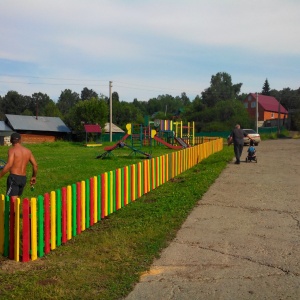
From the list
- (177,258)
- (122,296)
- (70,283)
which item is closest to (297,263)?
(177,258)

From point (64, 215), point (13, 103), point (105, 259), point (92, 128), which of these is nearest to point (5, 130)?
point (92, 128)

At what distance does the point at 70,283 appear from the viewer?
177 inches

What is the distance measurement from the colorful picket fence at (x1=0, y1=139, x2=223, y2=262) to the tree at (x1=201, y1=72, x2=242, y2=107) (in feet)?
260

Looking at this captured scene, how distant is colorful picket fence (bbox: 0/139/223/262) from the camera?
537 cm

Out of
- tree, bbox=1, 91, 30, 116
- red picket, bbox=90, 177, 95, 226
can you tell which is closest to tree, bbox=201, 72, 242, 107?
tree, bbox=1, 91, 30, 116

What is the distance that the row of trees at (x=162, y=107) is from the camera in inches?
2108

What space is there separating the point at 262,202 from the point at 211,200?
1.10 meters

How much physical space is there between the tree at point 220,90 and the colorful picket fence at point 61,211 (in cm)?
7934

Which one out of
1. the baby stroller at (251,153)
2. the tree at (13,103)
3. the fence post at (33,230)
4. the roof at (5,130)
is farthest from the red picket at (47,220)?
the tree at (13,103)

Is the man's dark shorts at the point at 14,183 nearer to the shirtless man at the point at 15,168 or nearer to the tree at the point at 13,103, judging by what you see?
the shirtless man at the point at 15,168

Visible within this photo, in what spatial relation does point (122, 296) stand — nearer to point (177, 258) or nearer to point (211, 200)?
point (177, 258)

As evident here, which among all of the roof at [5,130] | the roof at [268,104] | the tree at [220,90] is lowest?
the roof at [5,130]

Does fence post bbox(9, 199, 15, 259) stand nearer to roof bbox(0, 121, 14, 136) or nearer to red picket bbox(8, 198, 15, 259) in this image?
red picket bbox(8, 198, 15, 259)

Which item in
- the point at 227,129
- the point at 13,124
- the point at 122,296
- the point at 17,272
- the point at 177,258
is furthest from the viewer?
the point at 227,129
